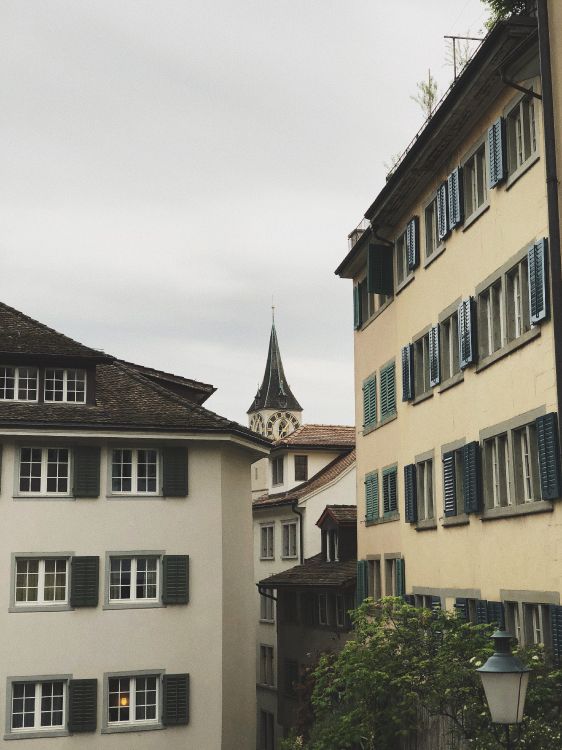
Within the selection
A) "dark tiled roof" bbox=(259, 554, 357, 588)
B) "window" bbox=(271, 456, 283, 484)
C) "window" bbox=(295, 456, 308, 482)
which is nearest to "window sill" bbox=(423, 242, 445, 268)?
"dark tiled roof" bbox=(259, 554, 357, 588)

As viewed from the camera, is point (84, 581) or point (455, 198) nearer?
point (455, 198)

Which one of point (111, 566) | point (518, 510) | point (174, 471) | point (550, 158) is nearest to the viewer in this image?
point (550, 158)

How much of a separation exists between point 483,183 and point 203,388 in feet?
58.6

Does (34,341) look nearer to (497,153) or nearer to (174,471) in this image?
(174,471)

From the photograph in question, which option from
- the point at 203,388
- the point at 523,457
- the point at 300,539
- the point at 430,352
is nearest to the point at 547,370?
the point at 523,457

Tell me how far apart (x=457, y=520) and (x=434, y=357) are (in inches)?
139

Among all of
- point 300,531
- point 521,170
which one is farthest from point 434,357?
point 300,531

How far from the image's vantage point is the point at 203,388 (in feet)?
119

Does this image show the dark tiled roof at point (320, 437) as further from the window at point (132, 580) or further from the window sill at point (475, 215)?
the window sill at point (475, 215)

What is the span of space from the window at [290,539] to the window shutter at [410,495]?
816 inches

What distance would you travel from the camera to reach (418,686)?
55.9 ft

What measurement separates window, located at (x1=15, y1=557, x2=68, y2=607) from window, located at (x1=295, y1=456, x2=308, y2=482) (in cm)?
2036

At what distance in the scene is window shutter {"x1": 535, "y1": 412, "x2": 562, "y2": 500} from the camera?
51.8ft

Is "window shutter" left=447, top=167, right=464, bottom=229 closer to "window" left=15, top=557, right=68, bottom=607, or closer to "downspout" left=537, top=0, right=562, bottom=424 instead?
"downspout" left=537, top=0, right=562, bottom=424
